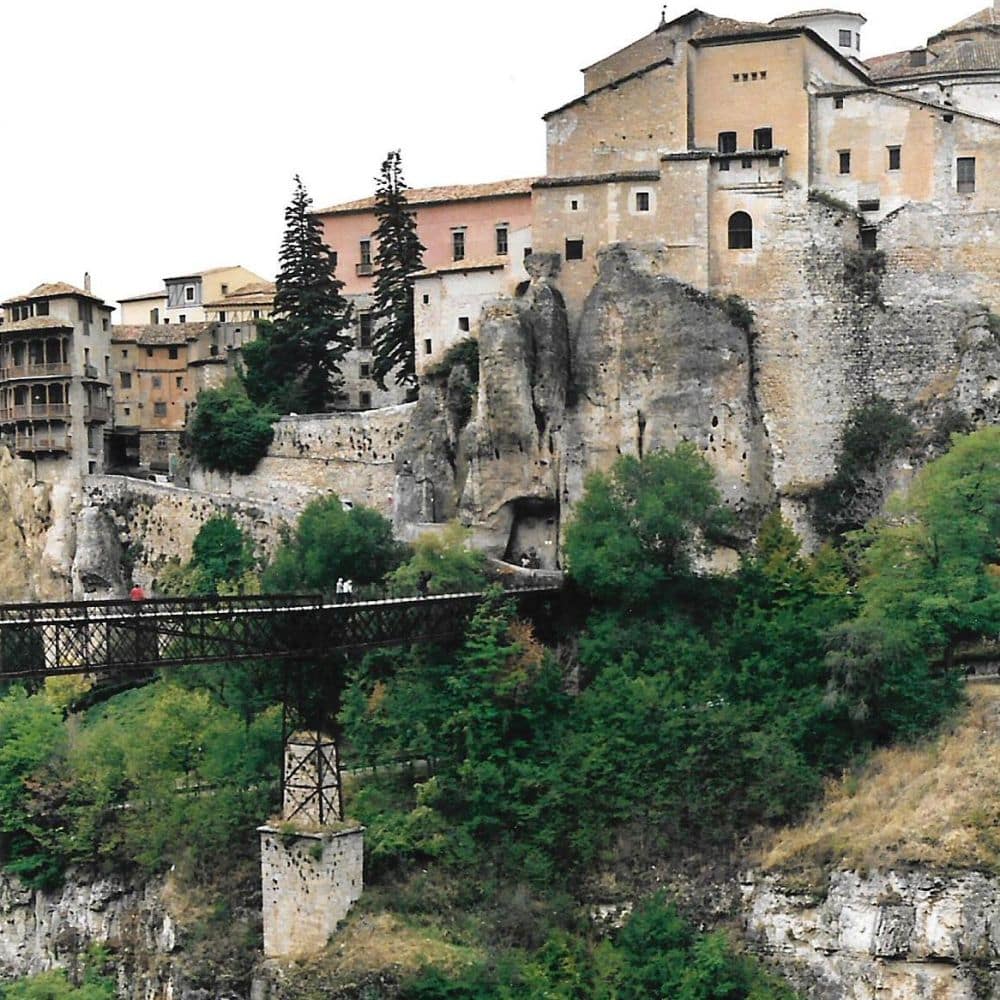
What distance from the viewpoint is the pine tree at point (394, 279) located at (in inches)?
2953

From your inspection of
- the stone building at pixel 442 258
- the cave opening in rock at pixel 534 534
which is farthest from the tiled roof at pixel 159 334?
the cave opening in rock at pixel 534 534

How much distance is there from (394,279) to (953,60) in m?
19.7

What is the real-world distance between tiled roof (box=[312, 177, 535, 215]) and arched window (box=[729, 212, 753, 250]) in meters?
11.4

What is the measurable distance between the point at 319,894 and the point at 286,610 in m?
6.77

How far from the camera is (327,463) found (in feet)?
239

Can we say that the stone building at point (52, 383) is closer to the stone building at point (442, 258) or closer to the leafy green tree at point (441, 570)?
the stone building at point (442, 258)

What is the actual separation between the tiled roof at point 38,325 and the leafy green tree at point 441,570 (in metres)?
22.5

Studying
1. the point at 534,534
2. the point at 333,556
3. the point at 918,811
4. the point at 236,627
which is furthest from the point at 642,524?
the point at 918,811

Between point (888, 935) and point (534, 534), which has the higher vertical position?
point (534, 534)

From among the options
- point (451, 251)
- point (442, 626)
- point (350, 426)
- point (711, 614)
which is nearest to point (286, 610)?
point (442, 626)

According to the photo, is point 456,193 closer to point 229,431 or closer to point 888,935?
point 229,431

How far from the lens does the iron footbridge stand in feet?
164

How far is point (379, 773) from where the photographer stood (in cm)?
5922

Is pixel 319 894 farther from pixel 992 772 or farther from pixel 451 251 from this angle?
pixel 451 251
